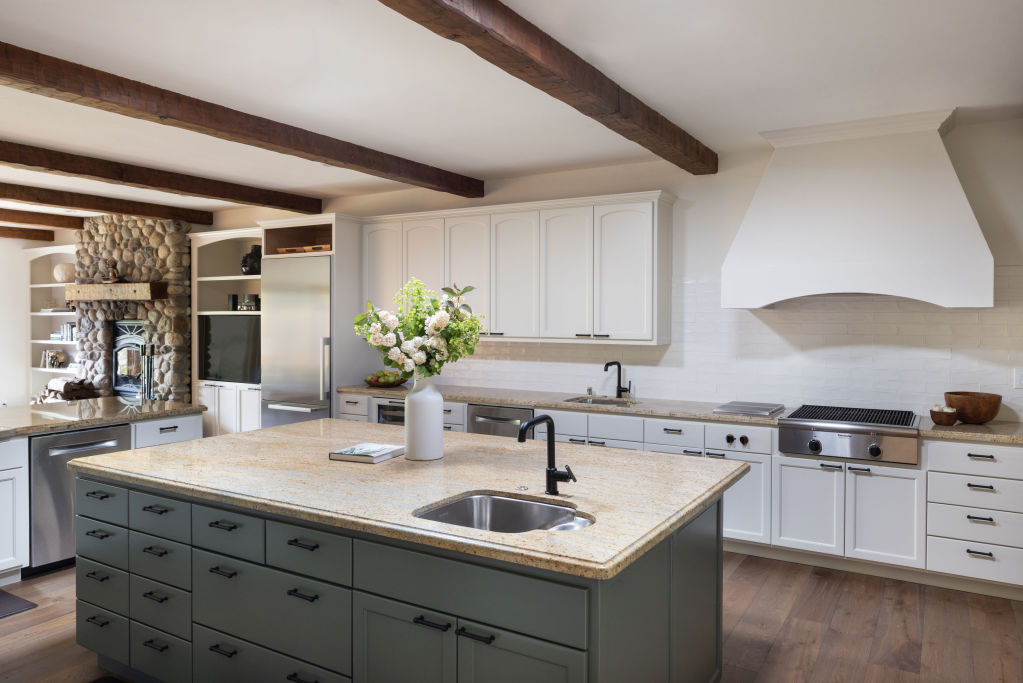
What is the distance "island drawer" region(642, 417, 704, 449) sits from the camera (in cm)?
446

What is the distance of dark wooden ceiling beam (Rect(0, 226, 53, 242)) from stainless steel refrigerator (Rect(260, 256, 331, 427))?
4521 mm

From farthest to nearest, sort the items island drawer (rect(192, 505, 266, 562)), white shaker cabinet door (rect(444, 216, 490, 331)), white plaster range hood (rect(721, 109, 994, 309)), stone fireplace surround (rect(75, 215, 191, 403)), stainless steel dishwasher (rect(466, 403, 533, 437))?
stone fireplace surround (rect(75, 215, 191, 403)) < white shaker cabinet door (rect(444, 216, 490, 331)) < stainless steel dishwasher (rect(466, 403, 533, 437)) < white plaster range hood (rect(721, 109, 994, 309)) < island drawer (rect(192, 505, 266, 562))

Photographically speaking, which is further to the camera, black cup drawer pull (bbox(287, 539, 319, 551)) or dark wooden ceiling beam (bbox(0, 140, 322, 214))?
dark wooden ceiling beam (bbox(0, 140, 322, 214))

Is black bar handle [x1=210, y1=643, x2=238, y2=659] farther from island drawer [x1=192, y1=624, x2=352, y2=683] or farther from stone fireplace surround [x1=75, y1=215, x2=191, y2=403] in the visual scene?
stone fireplace surround [x1=75, y1=215, x2=191, y2=403]

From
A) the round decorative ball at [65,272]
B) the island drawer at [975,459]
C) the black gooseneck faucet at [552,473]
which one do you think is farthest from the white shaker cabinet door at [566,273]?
the round decorative ball at [65,272]

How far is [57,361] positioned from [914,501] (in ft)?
31.1

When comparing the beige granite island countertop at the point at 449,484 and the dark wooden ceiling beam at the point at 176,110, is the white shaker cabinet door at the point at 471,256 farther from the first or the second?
the beige granite island countertop at the point at 449,484

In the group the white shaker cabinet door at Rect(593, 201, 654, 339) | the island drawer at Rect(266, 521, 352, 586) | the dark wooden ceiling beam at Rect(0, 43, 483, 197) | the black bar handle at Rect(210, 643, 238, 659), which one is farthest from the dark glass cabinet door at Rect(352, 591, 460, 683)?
the white shaker cabinet door at Rect(593, 201, 654, 339)

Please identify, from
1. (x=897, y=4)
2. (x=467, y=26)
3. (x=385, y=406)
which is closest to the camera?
(x=467, y=26)

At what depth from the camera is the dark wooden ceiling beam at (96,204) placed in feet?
20.1

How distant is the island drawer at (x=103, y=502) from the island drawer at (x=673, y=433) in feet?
9.90

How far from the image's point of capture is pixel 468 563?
2004mm

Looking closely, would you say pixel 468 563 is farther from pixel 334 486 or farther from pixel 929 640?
pixel 929 640

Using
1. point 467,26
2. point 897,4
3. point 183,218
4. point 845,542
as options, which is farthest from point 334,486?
point 183,218
